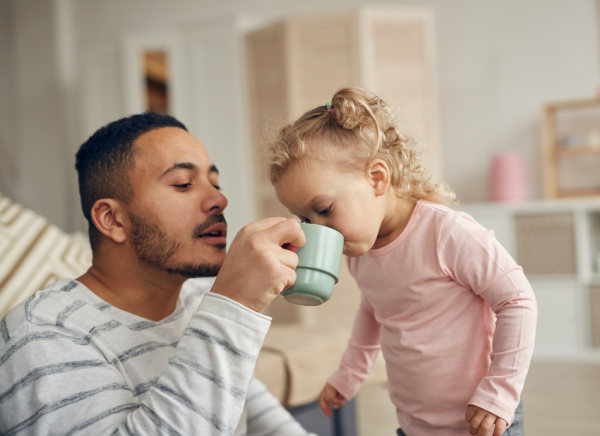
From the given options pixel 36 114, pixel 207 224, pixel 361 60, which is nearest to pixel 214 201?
pixel 207 224

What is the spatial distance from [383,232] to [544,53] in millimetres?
3695

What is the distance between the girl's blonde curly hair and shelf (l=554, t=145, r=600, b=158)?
319 cm

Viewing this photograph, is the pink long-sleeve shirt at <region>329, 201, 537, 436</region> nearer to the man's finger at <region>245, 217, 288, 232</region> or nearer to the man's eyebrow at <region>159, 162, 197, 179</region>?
the man's finger at <region>245, 217, 288, 232</region>

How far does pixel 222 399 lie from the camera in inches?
25.5

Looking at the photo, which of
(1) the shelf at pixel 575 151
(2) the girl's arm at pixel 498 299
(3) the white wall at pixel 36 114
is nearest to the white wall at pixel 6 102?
(3) the white wall at pixel 36 114

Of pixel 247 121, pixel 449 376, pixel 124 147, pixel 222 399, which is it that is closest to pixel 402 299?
pixel 449 376

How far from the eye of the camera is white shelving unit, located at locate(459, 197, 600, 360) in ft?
10.7

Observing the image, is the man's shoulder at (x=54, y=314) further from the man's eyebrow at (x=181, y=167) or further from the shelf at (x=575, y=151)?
the shelf at (x=575, y=151)

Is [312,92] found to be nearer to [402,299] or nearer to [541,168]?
[541,168]

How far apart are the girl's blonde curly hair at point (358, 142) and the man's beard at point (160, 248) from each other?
203 mm

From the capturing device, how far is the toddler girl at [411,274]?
28.6 inches

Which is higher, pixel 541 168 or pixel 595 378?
pixel 541 168

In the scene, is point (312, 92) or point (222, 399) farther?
point (312, 92)

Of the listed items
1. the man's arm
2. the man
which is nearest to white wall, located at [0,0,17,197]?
the man
